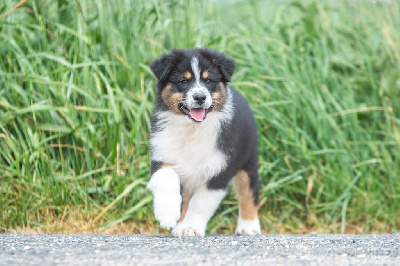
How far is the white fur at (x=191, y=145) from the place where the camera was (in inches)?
189

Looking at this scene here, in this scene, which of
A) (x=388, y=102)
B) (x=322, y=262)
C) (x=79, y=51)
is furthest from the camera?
(x=388, y=102)

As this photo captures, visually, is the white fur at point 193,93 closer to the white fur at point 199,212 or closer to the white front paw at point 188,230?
the white fur at point 199,212

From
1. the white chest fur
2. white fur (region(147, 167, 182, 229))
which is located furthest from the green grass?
white fur (region(147, 167, 182, 229))

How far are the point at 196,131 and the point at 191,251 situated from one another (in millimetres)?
1413

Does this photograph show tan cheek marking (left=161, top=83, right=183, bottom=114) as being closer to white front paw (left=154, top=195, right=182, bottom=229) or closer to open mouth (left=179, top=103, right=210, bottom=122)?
open mouth (left=179, top=103, right=210, bottom=122)

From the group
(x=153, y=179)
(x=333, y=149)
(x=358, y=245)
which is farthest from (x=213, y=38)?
(x=358, y=245)

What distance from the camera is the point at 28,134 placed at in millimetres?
5590

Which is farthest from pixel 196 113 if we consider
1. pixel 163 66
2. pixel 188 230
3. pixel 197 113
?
pixel 188 230

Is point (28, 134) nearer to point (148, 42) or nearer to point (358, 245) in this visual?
point (148, 42)

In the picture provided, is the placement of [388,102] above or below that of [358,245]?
above

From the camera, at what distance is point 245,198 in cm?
544

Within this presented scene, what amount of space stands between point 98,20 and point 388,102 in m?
3.22

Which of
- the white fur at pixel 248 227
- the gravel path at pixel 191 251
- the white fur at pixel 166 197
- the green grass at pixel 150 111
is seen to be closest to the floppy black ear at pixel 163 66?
the white fur at pixel 166 197

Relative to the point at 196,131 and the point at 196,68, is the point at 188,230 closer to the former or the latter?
the point at 196,131
